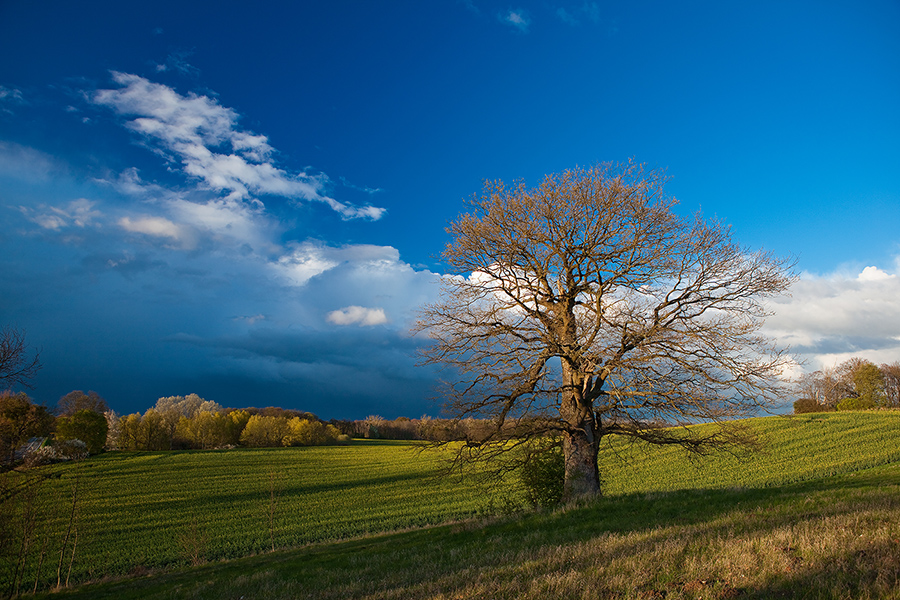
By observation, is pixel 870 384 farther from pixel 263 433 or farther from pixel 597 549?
pixel 263 433

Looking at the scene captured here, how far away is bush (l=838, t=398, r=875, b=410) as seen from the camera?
7038 cm

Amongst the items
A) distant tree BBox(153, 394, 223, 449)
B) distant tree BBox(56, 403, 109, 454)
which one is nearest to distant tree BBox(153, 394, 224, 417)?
distant tree BBox(153, 394, 223, 449)

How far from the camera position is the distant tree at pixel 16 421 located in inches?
574

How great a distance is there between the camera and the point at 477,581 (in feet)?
19.9

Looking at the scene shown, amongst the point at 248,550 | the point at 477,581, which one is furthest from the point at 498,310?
the point at 248,550

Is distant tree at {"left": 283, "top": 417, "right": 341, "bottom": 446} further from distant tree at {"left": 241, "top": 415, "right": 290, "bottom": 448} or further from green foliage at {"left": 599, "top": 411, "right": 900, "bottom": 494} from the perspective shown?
green foliage at {"left": 599, "top": 411, "right": 900, "bottom": 494}

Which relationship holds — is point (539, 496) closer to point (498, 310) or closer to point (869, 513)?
point (498, 310)

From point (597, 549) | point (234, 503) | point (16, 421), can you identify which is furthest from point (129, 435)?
point (597, 549)

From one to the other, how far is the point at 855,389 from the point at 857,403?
3.79m

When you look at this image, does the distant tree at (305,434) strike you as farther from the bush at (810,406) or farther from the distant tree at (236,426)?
the bush at (810,406)

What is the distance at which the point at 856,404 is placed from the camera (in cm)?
7131

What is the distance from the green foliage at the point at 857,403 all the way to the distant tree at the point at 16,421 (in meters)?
95.9

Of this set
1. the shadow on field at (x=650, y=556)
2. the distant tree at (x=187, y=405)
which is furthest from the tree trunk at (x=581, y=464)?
the distant tree at (x=187, y=405)

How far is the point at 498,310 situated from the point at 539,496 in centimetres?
806
